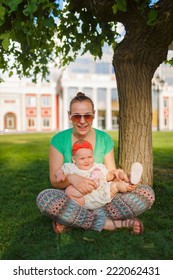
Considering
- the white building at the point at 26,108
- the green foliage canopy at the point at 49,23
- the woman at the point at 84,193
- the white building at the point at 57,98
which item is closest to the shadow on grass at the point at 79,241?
the woman at the point at 84,193

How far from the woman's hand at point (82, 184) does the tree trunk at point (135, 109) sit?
1.92 meters

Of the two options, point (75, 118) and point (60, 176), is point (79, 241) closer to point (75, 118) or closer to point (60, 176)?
point (60, 176)

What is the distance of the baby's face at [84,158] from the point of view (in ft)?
9.91

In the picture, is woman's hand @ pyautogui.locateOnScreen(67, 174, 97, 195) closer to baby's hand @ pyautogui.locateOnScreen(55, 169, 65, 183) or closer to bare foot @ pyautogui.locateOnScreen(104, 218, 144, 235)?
baby's hand @ pyautogui.locateOnScreen(55, 169, 65, 183)

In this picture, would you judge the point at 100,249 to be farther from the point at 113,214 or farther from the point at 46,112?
the point at 46,112

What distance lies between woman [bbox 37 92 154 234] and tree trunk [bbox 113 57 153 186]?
155cm

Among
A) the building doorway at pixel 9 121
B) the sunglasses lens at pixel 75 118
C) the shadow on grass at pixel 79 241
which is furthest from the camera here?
the building doorway at pixel 9 121

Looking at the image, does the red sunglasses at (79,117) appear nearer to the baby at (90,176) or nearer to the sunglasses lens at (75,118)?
the sunglasses lens at (75,118)

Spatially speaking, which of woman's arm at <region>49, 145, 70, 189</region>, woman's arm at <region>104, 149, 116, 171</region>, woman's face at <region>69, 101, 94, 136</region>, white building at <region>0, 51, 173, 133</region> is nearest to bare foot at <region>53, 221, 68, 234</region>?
woman's arm at <region>49, 145, 70, 189</region>

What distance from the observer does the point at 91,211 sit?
321 centimetres

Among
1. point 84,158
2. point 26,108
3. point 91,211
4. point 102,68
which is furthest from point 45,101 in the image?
point 84,158

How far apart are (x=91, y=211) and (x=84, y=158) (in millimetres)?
523

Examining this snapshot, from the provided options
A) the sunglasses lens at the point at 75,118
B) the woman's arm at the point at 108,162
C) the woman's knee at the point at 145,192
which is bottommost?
the woman's knee at the point at 145,192

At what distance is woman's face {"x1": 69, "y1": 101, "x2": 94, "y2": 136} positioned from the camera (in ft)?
9.95
